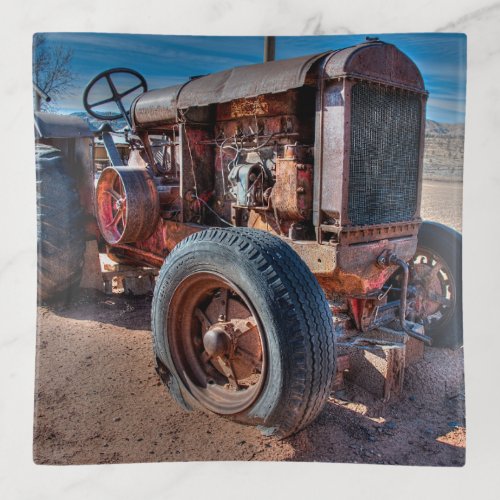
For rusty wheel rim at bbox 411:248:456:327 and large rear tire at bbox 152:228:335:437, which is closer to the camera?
large rear tire at bbox 152:228:335:437

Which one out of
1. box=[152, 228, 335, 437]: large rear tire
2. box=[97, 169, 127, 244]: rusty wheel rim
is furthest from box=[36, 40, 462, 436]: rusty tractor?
box=[97, 169, 127, 244]: rusty wheel rim

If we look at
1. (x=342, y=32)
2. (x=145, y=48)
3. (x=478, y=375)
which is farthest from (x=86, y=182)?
(x=478, y=375)

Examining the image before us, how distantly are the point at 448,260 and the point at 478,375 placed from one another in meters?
0.46

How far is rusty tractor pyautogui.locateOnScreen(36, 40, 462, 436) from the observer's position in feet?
5.91

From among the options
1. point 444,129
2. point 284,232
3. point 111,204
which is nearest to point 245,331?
point 284,232

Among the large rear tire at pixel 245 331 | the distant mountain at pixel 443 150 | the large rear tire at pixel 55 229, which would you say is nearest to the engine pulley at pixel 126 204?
the large rear tire at pixel 55 229

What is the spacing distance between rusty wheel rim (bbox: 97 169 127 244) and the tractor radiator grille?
1.32 meters

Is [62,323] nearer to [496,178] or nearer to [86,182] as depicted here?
[86,182]

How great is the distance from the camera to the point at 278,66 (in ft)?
7.11

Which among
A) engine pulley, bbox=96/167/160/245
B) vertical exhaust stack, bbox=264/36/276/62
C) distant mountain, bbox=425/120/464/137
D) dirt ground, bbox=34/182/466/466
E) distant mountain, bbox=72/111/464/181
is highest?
vertical exhaust stack, bbox=264/36/276/62

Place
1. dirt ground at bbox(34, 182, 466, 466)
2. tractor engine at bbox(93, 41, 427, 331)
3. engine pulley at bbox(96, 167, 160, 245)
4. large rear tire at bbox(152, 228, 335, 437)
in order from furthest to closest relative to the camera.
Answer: engine pulley at bbox(96, 167, 160, 245) < tractor engine at bbox(93, 41, 427, 331) < dirt ground at bbox(34, 182, 466, 466) < large rear tire at bbox(152, 228, 335, 437)

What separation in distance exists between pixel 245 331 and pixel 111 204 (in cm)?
137

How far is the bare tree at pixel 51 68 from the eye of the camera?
2.00 metres

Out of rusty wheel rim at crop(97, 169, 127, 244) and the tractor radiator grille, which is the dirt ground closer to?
the tractor radiator grille
